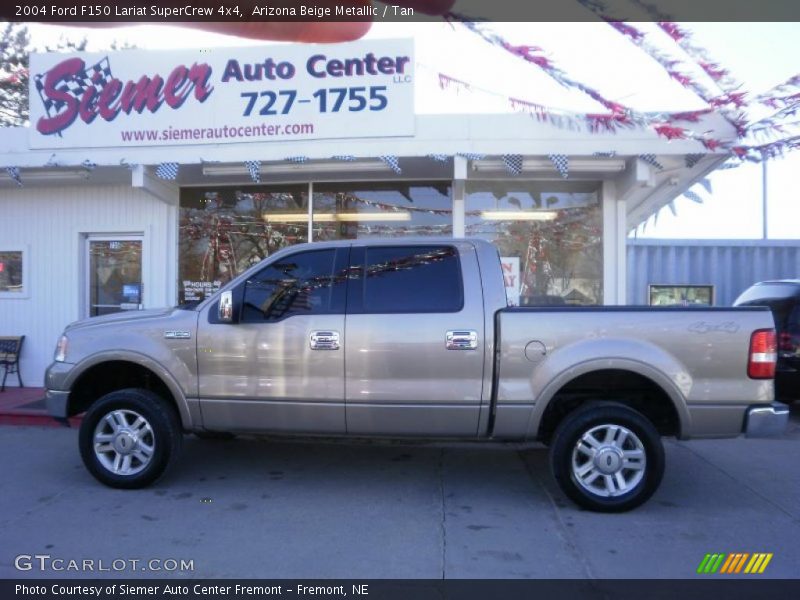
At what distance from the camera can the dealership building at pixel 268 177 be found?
7727mm

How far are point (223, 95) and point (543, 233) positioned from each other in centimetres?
468

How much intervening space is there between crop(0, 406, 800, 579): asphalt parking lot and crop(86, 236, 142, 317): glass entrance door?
3.41 m

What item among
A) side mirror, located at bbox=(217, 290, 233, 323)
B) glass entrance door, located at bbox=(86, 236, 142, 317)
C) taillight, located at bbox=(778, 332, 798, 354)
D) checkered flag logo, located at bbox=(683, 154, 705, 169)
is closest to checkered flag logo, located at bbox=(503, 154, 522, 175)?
checkered flag logo, located at bbox=(683, 154, 705, 169)

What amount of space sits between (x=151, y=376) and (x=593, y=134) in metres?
5.65

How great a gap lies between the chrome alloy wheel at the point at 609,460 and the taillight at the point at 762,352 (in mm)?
960

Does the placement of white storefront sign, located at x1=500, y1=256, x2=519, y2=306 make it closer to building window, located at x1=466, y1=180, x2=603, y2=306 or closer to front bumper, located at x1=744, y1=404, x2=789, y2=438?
building window, located at x1=466, y1=180, x2=603, y2=306

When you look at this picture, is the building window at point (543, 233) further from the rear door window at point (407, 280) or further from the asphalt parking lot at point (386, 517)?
the rear door window at point (407, 280)

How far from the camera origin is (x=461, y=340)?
4543 mm

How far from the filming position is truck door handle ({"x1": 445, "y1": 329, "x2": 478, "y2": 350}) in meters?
4.53

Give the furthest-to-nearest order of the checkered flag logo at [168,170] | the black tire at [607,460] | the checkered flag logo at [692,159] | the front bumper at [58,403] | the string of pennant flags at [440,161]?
the checkered flag logo at [168,170]
the string of pennant flags at [440,161]
the checkered flag logo at [692,159]
the front bumper at [58,403]
the black tire at [607,460]

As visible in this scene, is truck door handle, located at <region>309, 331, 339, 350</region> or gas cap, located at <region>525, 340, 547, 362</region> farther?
truck door handle, located at <region>309, 331, 339, 350</region>
